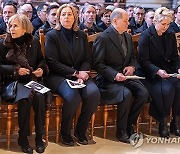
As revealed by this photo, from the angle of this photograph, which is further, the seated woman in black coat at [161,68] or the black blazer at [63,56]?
the seated woman in black coat at [161,68]

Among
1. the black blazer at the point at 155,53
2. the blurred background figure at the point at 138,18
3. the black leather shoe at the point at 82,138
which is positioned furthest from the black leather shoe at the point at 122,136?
the blurred background figure at the point at 138,18

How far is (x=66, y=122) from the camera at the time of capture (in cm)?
450

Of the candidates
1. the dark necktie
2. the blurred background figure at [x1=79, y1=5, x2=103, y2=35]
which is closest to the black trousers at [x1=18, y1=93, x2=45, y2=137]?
the dark necktie

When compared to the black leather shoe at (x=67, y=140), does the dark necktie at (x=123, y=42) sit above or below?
above

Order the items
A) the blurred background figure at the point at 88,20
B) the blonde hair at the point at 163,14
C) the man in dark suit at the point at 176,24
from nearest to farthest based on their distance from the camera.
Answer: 1. the blonde hair at the point at 163,14
2. the blurred background figure at the point at 88,20
3. the man in dark suit at the point at 176,24

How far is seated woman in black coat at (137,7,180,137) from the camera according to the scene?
16.3 ft

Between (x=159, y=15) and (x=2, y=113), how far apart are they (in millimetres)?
2086

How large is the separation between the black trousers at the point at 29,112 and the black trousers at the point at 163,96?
138cm

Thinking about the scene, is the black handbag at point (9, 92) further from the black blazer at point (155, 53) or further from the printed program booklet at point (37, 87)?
the black blazer at point (155, 53)

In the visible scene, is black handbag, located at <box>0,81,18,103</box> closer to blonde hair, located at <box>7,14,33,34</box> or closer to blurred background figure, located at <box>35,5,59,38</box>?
blonde hair, located at <box>7,14,33,34</box>

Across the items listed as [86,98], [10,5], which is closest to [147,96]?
[86,98]

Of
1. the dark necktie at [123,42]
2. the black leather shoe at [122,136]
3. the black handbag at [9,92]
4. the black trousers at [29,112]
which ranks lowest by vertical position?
the black leather shoe at [122,136]

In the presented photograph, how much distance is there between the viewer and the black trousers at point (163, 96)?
494 centimetres

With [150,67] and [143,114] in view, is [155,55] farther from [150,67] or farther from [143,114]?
[143,114]
